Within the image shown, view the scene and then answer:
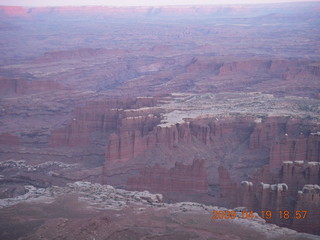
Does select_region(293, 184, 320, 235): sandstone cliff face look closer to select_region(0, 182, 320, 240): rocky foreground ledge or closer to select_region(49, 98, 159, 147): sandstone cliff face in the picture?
select_region(0, 182, 320, 240): rocky foreground ledge

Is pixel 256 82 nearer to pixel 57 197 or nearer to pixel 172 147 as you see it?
pixel 172 147

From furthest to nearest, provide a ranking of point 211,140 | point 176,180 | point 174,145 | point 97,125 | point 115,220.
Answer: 1. point 97,125
2. point 211,140
3. point 174,145
4. point 176,180
5. point 115,220

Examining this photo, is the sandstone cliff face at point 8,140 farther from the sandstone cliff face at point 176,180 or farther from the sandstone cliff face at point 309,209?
the sandstone cliff face at point 309,209

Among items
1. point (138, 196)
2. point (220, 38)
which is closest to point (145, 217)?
point (138, 196)

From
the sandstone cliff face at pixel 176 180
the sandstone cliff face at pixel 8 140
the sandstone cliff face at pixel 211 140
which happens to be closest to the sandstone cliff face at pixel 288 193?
the sandstone cliff face at pixel 176 180

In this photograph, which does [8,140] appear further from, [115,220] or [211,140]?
[115,220]

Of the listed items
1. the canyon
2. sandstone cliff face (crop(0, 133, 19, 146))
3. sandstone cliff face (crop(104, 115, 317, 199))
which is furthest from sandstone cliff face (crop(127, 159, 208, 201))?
sandstone cliff face (crop(0, 133, 19, 146))

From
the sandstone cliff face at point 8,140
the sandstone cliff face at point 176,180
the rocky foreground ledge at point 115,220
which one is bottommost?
the sandstone cliff face at point 8,140

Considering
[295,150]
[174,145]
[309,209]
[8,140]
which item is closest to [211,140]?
[174,145]
